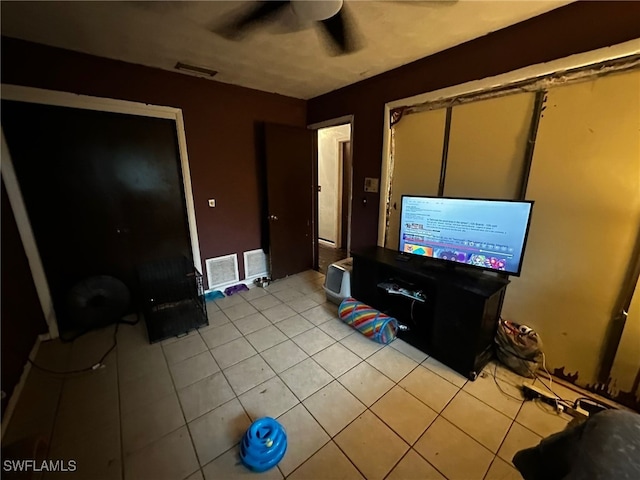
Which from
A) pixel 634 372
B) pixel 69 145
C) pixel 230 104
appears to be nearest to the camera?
pixel 634 372

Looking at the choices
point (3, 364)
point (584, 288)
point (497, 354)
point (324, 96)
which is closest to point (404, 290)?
point (497, 354)

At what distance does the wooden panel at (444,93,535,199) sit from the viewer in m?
1.80

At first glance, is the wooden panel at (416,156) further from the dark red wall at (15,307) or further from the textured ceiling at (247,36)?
the dark red wall at (15,307)

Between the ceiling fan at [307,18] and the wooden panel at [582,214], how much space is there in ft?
4.57

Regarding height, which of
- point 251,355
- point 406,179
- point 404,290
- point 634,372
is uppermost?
point 406,179

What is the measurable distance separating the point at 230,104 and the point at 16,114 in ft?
5.59

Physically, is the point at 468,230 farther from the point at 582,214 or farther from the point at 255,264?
the point at 255,264

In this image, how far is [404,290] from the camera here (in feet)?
7.32

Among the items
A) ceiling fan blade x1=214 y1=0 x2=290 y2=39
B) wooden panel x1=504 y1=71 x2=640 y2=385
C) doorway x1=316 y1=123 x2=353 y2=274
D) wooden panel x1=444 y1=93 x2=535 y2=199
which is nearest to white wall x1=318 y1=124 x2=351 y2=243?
doorway x1=316 y1=123 x2=353 y2=274

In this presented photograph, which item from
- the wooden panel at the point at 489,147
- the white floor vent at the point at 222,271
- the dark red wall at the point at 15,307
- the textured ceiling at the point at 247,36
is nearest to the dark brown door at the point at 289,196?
the white floor vent at the point at 222,271

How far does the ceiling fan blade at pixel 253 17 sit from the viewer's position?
142 centimetres

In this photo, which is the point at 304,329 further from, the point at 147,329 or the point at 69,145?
the point at 69,145

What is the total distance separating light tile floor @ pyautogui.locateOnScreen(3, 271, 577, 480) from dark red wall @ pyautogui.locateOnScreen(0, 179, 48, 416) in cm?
17

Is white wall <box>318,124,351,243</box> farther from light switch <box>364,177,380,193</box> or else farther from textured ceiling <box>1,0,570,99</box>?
textured ceiling <box>1,0,570,99</box>
